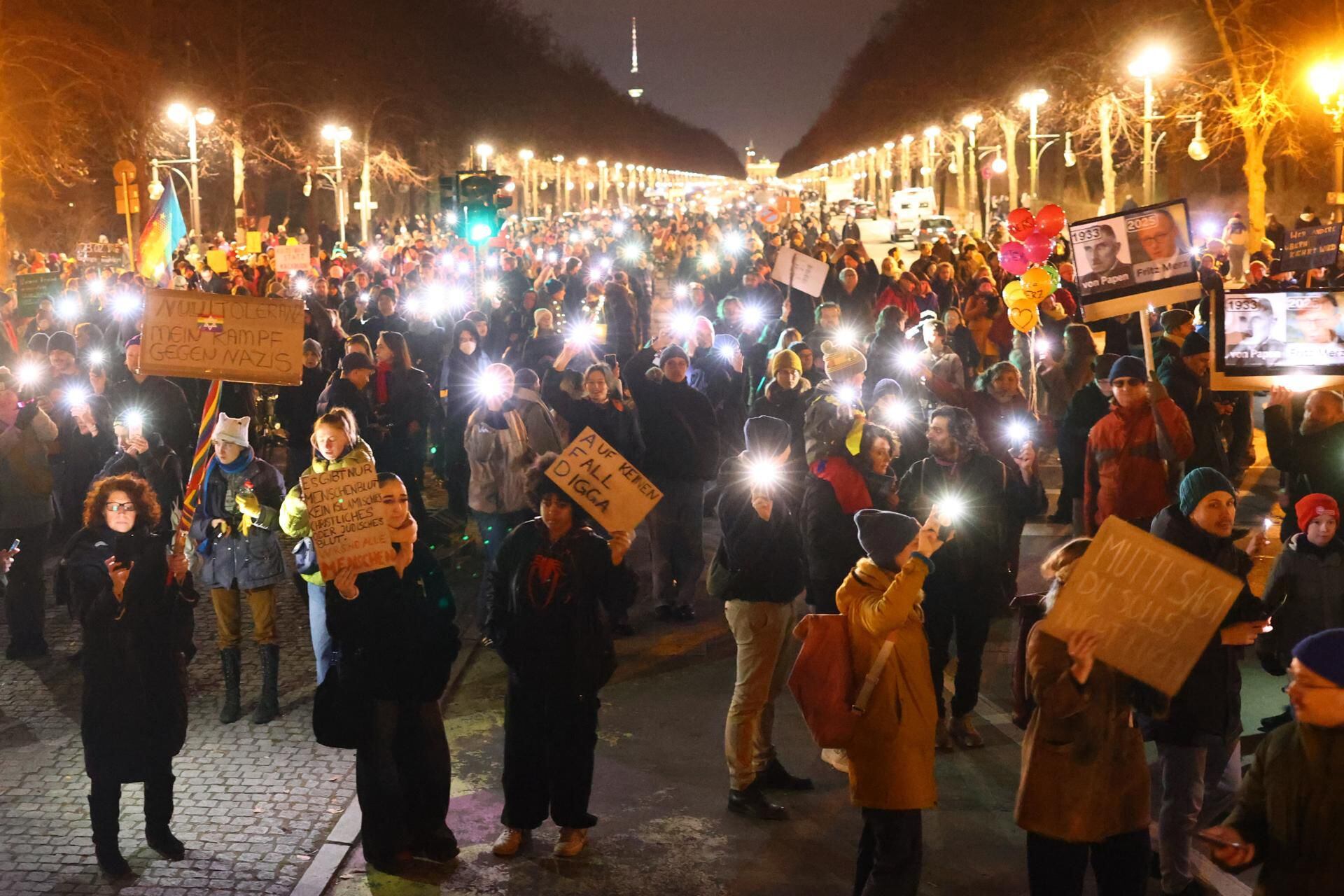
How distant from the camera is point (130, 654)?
6191 mm

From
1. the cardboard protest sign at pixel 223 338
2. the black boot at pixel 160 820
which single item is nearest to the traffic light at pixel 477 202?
the cardboard protest sign at pixel 223 338

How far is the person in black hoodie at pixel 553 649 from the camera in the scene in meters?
6.03

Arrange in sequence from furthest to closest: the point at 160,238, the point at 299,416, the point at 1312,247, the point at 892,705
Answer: the point at 160,238 < the point at 1312,247 < the point at 299,416 < the point at 892,705

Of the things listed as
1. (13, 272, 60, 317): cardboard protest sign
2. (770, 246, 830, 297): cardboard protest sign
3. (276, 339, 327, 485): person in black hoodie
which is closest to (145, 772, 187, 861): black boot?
(276, 339, 327, 485): person in black hoodie

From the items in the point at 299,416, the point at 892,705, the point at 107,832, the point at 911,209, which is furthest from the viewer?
the point at 911,209

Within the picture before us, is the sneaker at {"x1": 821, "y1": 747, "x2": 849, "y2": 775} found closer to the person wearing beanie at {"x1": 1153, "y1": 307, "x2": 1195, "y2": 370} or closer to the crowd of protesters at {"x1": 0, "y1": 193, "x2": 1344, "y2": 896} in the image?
the crowd of protesters at {"x1": 0, "y1": 193, "x2": 1344, "y2": 896}

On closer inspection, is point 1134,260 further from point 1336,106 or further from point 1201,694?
point 1336,106

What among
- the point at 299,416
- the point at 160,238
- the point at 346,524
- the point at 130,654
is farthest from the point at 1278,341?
the point at 160,238

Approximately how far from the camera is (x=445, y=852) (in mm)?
6211

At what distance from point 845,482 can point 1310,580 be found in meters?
2.20

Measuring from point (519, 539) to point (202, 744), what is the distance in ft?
8.92

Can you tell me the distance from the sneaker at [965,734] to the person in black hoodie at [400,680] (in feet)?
9.03

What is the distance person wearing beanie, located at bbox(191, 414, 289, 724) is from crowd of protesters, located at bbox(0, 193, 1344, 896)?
2 centimetres

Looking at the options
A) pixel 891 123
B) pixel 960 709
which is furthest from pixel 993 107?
pixel 960 709
